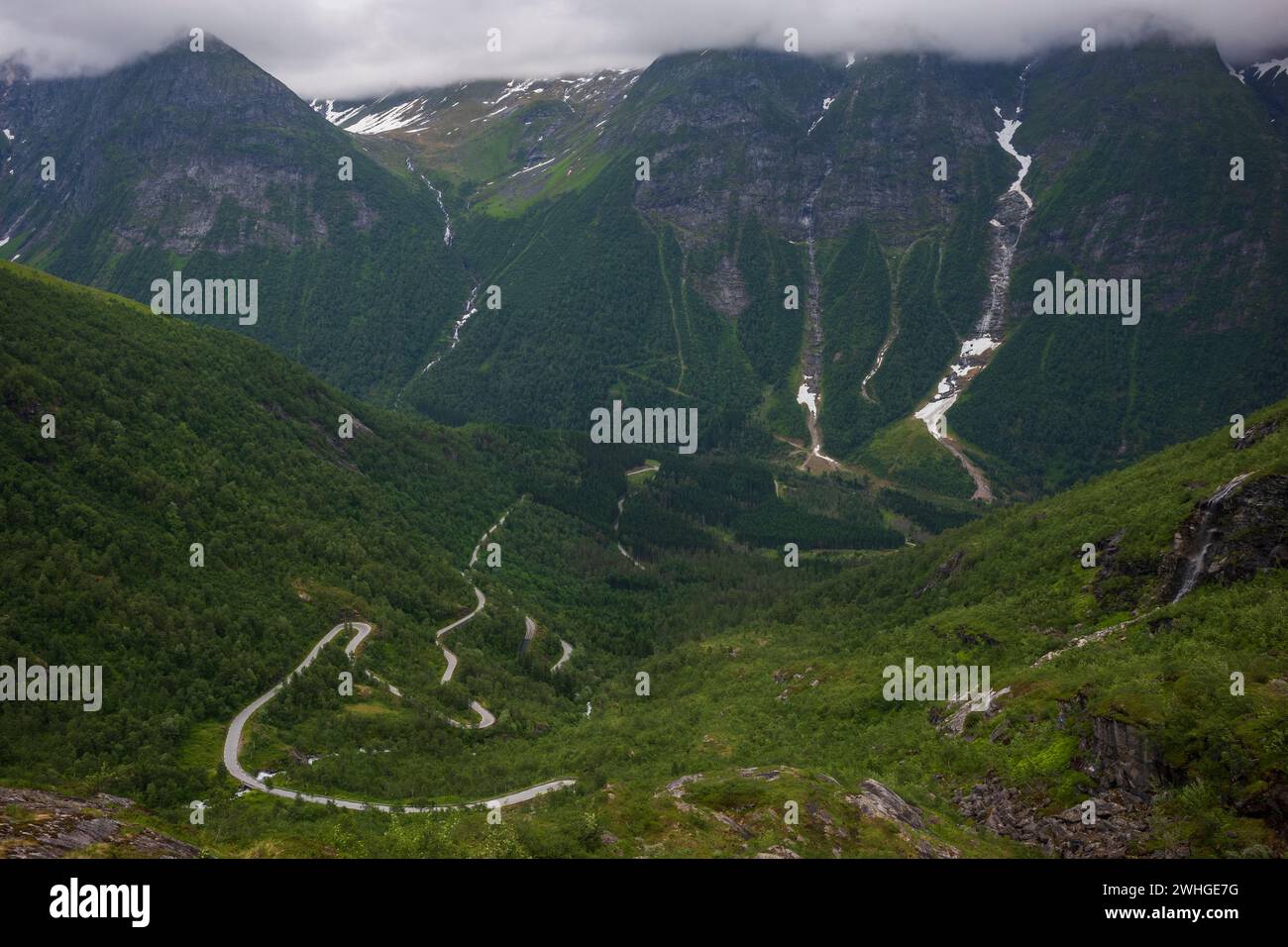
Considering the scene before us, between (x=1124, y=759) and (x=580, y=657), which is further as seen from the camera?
(x=580, y=657)

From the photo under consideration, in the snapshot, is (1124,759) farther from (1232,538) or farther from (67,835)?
(67,835)

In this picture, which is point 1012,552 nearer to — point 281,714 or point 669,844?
point 669,844

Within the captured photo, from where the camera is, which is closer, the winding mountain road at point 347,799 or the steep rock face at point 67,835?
the steep rock face at point 67,835

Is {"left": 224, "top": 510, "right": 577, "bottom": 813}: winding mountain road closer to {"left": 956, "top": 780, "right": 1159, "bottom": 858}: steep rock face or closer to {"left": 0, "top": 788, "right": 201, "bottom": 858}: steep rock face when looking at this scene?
{"left": 0, "top": 788, "right": 201, "bottom": 858}: steep rock face

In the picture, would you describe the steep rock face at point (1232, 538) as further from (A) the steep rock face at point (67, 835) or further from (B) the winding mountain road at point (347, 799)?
(A) the steep rock face at point (67, 835)

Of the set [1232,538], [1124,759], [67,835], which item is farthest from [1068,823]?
[67,835]

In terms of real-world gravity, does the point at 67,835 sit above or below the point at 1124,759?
below

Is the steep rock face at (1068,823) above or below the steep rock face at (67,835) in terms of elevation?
below

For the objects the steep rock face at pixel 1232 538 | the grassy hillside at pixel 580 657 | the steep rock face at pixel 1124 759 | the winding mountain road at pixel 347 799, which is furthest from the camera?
the winding mountain road at pixel 347 799

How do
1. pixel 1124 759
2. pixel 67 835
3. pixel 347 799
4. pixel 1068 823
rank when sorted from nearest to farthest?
pixel 67 835, pixel 1068 823, pixel 1124 759, pixel 347 799

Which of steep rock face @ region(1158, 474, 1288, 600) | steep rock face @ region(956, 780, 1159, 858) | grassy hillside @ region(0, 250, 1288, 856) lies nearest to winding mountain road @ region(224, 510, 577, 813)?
grassy hillside @ region(0, 250, 1288, 856)

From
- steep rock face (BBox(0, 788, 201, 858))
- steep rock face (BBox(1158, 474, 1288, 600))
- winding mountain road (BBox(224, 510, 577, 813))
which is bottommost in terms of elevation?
winding mountain road (BBox(224, 510, 577, 813))

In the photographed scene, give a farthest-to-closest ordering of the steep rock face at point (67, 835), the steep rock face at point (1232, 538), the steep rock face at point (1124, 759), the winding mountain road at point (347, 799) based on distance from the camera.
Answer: the winding mountain road at point (347, 799), the steep rock face at point (1232, 538), the steep rock face at point (1124, 759), the steep rock face at point (67, 835)

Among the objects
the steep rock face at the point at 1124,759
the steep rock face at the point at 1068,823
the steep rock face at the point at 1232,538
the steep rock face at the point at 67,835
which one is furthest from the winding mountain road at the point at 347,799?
the steep rock face at the point at 1232,538
